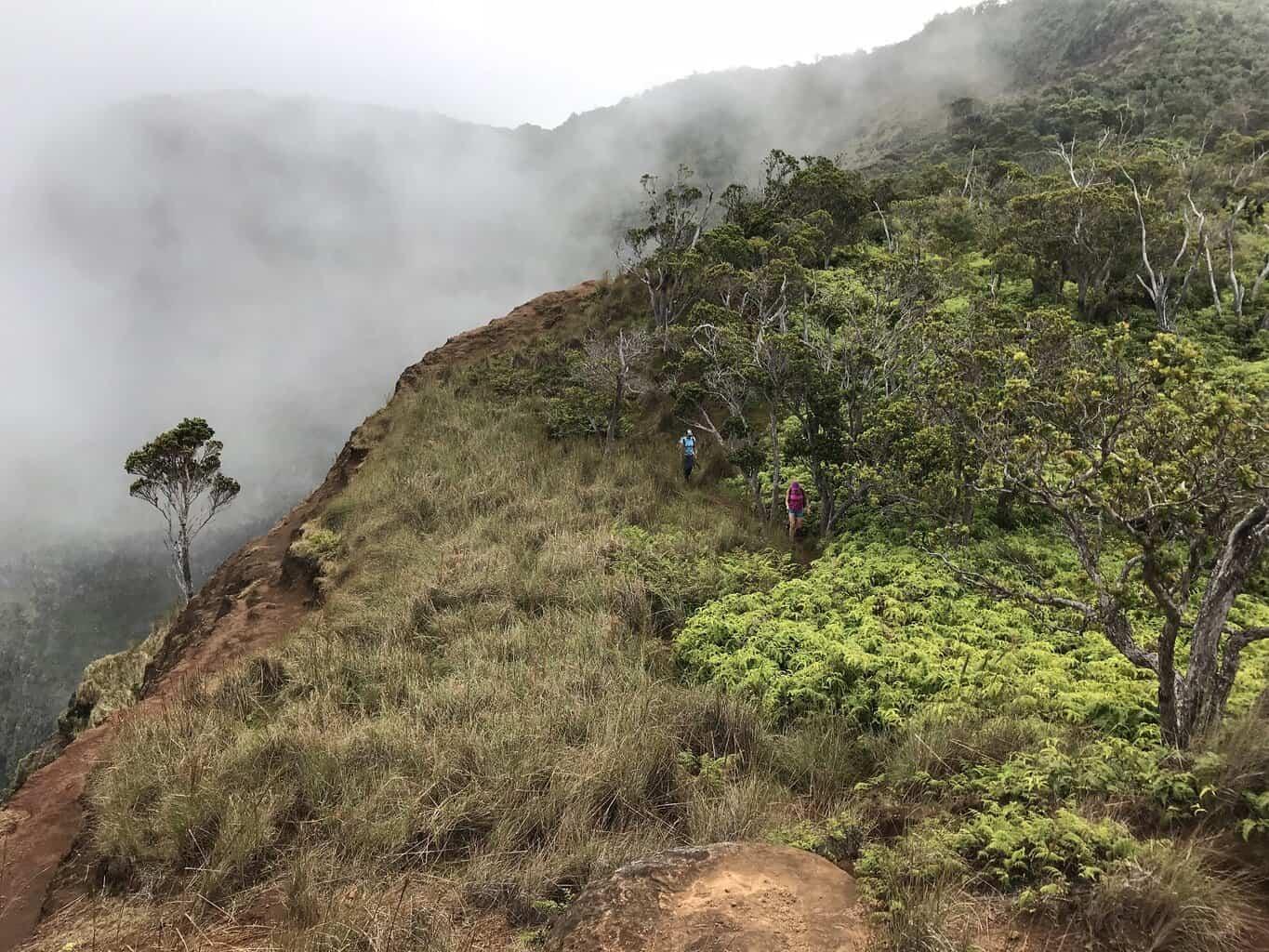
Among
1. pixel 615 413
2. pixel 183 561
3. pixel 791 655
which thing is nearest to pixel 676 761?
pixel 791 655

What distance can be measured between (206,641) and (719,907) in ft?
39.4

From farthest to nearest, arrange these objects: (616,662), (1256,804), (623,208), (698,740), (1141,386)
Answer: (623,208) → (616,662) → (698,740) → (1141,386) → (1256,804)

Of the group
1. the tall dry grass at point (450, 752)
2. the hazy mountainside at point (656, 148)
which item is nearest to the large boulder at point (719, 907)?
the tall dry grass at point (450, 752)

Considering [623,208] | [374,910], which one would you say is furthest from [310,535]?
[623,208]

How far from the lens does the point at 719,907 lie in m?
3.41

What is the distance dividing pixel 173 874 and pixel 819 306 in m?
14.8

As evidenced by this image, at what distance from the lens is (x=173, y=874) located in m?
4.77

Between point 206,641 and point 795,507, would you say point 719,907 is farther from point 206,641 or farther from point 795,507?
point 206,641

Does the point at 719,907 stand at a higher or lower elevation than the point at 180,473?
lower

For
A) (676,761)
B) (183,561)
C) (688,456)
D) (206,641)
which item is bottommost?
(183,561)

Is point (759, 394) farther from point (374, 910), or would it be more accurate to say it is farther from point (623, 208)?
point (623, 208)

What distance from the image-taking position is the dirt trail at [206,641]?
19.8 ft

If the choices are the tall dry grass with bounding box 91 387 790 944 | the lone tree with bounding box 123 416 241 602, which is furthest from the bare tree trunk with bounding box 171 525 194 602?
the tall dry grass with bounding box 91 387 790 944

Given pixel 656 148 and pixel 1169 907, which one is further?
pixel 656 148
